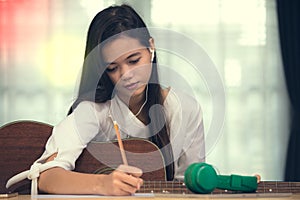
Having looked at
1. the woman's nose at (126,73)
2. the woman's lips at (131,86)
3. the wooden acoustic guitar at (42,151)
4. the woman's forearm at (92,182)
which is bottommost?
the wooden acoustic guitar at (42,151)

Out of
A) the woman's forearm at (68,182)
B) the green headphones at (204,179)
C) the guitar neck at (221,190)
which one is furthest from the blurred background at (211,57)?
the green headphones at (204,179)

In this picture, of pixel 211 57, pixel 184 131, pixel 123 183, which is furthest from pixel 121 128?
pixel 211 57

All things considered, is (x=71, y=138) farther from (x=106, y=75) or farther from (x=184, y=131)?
(x=184, y=131)

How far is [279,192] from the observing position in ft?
4.46

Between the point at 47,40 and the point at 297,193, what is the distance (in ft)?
9.56

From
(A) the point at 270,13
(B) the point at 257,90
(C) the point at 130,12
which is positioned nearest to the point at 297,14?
(A) the point at 270,13

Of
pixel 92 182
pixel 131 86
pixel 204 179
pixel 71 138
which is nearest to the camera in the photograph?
pixel 204 179

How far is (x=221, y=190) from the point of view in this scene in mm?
1284

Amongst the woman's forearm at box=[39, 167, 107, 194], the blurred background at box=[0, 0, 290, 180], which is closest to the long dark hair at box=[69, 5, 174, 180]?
the woman's forearm at box=[39, 167, 107, 194]

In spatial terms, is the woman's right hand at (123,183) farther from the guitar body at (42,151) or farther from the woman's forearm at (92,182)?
the guitar body at (42,151)

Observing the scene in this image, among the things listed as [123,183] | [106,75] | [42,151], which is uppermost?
[106,75]

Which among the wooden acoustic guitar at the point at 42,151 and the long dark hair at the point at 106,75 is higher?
the long dark hair at the point at 106,75

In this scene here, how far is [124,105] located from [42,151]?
0.94 ft

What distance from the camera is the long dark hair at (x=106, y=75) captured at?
1874 mm
